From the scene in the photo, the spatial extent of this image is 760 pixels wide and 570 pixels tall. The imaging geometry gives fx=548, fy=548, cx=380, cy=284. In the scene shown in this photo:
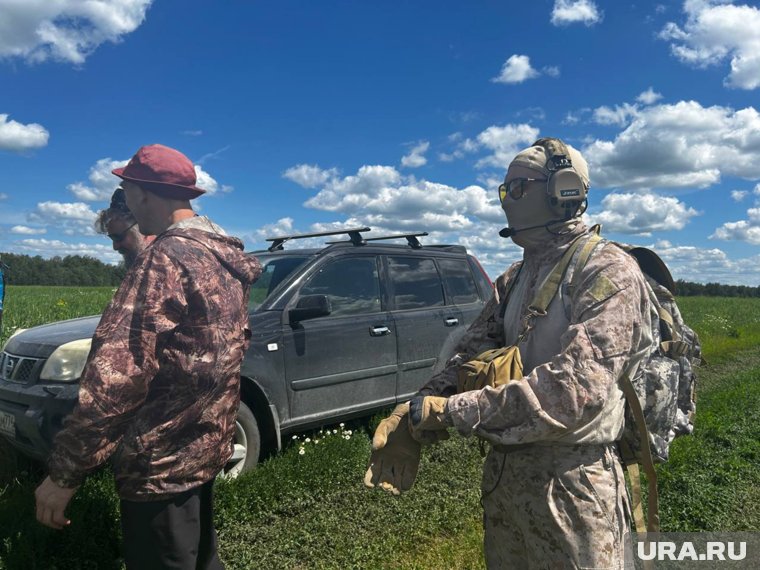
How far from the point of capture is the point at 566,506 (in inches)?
70.9

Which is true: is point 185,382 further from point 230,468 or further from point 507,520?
point 230,468

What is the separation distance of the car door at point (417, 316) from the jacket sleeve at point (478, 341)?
135 inches

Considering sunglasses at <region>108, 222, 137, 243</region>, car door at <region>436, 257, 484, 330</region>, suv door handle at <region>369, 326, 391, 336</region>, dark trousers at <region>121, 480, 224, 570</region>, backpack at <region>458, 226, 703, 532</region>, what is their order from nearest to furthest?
backpack at <region>458, 226, 703, 532</region>
dark trousers at <region>121, 480, 224, 570</region>
sunglasses at <region>108, 222, 137, 243</region>
suv door handle at <region>369, 326, 391, 336</region>
car door at <region>436, 257, 484, 330</region>

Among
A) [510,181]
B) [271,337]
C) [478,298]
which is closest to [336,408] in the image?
[271,337]

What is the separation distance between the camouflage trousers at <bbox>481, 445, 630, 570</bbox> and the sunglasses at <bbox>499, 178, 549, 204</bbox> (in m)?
0.90

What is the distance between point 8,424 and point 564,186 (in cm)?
407

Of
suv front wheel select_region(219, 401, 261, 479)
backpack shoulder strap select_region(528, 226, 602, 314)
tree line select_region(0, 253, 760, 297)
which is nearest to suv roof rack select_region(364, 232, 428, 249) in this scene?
suv front wheel select_region(219, 401, 261, 479)

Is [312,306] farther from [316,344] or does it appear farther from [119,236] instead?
[119,236]

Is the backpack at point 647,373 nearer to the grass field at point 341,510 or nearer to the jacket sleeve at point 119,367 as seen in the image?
the jacket sleeve at point 119,367

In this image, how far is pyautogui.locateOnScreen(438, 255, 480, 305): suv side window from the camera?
6684 millimetres

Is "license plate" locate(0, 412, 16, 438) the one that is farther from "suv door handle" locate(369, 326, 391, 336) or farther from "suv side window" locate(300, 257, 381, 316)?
"suv door handle" locate(369, 326, 391, 336)

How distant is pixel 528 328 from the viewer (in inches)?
73.8

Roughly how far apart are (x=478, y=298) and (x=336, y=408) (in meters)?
2.69

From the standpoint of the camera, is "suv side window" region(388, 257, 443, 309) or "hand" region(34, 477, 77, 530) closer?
"hand" region(34, 477, 77, 530)
